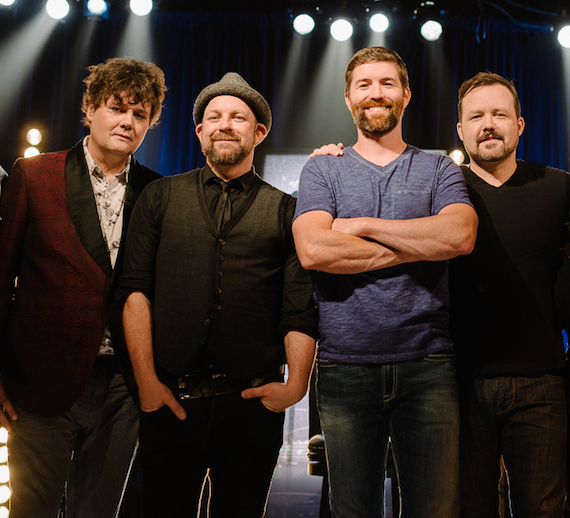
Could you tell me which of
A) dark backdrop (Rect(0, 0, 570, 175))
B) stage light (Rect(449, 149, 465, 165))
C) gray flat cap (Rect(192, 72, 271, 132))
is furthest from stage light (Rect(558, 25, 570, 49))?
gray flat cap (Rect(192, 72, 271, 132))

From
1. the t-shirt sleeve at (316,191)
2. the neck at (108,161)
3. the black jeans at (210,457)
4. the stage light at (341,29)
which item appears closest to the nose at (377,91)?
the t-shirt sleeve at (316,191)

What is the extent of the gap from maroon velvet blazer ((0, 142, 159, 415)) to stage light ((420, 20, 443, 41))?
162 inches

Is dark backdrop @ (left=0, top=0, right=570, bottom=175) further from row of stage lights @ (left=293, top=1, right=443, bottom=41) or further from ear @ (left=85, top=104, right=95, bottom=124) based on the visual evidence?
ear @ (left=85, top=104, right=95, bottom=124)

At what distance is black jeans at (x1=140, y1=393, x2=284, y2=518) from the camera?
5.74ft

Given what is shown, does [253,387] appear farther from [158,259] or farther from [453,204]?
[453,204]

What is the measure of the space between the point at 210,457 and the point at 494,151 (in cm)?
158

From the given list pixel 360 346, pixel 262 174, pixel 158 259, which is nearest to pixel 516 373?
pixel 360 346

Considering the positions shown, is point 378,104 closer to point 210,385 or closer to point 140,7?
point 210,385

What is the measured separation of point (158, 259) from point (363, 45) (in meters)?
4.18

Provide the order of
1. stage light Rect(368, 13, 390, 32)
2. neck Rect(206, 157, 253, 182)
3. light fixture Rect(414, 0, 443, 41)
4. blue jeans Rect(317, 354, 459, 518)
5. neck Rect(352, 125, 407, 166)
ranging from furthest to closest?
stage light Rect(368, 13, 390, 32), light fixture Rect(414, 0, 443, 41), neck Rect(206, 157, 253, 182), neck Rect(352, 125, 407, 166), blue jeans Rect(317, 354, 459, 518)

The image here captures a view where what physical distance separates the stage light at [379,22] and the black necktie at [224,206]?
3.67 meters

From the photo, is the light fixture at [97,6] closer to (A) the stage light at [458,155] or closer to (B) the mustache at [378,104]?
(A) the stage light at [458,155]

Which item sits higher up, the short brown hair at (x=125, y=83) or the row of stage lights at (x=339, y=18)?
the row of stage lights at (x=339, y=18)

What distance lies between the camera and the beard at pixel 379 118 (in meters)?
1.91
